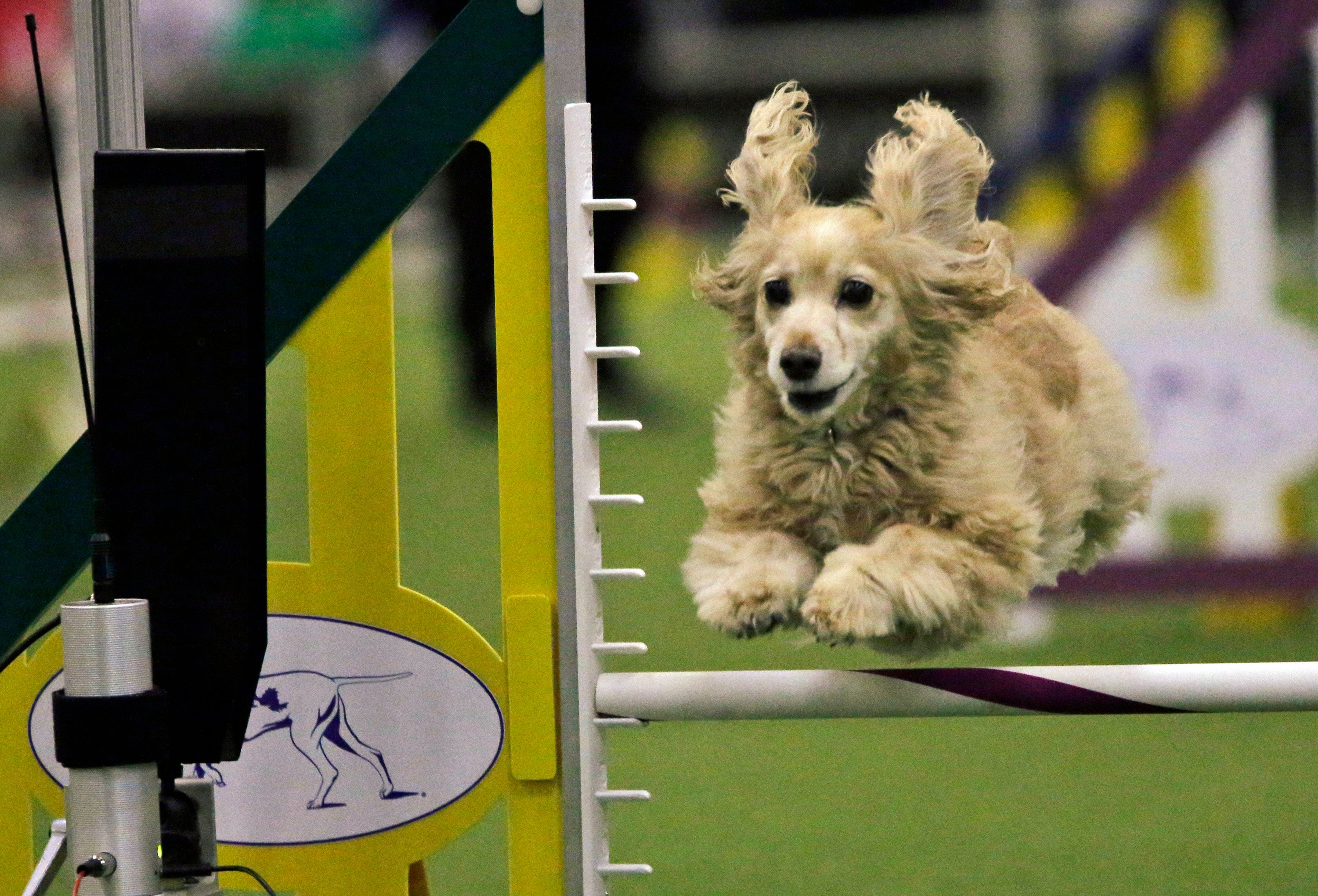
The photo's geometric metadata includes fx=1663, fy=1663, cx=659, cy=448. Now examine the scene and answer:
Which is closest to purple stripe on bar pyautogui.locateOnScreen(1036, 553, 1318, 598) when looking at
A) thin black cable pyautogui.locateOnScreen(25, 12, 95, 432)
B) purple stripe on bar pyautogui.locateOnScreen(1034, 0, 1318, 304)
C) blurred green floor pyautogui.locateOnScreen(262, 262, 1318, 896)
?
blurred green floor pyautogui.locateOnScreen(262, 262, 1318, 896)

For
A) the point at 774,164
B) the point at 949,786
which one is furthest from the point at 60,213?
the point at 949,786

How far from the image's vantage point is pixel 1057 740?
8.92 feet

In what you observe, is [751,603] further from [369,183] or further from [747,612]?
[369,183]

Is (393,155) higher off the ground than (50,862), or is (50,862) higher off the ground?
(393,155)

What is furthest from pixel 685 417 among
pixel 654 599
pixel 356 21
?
pixel 356 21

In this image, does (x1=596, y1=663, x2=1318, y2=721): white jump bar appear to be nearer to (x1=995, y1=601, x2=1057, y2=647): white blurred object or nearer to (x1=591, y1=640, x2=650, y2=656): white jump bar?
(x1=591, y1=640, x2=650, y2=656): white jump bar

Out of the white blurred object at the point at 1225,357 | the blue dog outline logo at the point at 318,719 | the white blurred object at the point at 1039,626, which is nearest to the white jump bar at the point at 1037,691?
the blue dog outline logo at the point at 318,719

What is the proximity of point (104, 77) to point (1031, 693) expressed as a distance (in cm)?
87

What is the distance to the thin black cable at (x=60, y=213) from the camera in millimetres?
1100

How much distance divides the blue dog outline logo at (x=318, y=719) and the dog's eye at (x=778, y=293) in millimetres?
449

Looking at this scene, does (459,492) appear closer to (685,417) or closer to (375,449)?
(685,417)

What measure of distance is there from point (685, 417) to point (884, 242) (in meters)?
4.94

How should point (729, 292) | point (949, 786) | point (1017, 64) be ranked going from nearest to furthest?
Answer: point (729, 292)
point (949, 786)
point (1017, 64)

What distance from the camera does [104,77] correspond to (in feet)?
4.42
